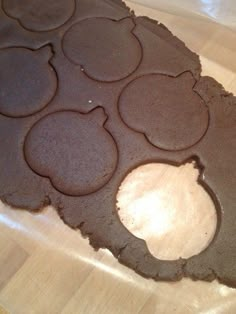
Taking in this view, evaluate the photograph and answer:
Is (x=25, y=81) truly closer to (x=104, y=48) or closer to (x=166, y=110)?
(x=104, y=48)

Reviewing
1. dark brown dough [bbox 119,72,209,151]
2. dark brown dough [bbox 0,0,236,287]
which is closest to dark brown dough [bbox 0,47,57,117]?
dark brown dough [bbox 0,0,236,287]

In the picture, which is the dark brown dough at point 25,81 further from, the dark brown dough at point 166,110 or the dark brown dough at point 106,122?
the dark brown dough at point 166,110

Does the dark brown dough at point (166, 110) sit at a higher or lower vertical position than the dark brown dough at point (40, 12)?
higher

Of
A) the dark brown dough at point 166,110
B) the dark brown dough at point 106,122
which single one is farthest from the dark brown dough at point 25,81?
the dark brown dough at point 166,110

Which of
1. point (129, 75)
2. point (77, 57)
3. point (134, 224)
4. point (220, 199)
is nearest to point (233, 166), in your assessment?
point (220, 199)

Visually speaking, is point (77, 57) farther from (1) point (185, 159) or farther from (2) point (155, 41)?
(1) point (185, 159)

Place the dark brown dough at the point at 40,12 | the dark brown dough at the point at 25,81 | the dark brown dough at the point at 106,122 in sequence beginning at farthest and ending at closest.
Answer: the dark brown dough at the point at 40,12
the dark brown dough at the point at 25,81
the dark brown dough at the point at 106,122

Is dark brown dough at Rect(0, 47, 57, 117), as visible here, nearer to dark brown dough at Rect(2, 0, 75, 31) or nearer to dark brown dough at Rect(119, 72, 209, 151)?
dark brown dough at Rect(2, 0, 75, 31)

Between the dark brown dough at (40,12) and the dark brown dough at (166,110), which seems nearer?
the dark brown dough at (166,110)
